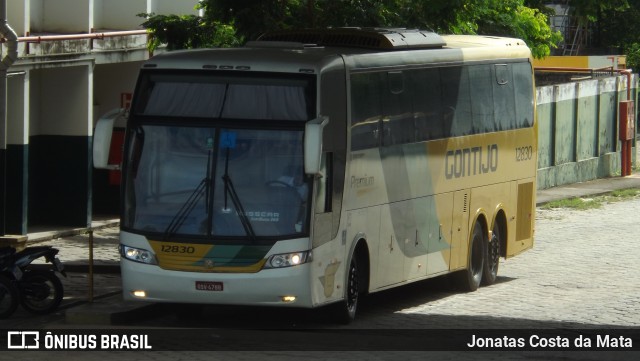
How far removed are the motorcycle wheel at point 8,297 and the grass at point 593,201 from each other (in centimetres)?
2054

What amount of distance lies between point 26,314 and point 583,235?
49.7ft

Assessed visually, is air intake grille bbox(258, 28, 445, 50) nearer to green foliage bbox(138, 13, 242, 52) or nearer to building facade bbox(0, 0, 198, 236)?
green foliage bbox(138, 13, 242, 52)

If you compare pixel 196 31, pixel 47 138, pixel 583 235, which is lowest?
pixel 583 235

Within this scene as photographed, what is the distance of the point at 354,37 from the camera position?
17.7 m

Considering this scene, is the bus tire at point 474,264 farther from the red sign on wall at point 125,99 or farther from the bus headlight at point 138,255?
the red sign on wall at point 125,99

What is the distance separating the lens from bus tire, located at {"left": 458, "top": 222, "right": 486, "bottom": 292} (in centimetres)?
2061

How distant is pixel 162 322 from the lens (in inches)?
644

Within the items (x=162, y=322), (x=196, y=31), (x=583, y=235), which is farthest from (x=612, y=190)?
(x=162, y=322)

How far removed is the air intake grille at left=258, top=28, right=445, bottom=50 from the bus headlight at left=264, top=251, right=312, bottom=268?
358 cm

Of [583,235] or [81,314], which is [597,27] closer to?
[583,235]

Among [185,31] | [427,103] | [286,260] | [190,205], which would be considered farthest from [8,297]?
[185,31]

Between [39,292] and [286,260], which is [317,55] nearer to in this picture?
[286,260]

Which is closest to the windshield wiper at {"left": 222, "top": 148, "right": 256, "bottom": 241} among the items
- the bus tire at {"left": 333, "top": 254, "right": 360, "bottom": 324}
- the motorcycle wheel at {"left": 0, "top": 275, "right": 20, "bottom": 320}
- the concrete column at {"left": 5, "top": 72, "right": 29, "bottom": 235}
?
the bus tire at {"left": 333, "top": 254, "right": 360, "bottom": 324}

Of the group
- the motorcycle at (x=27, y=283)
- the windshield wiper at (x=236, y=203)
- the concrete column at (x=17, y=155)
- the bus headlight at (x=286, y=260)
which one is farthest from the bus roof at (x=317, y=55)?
the concrete column at (x=17, y=155)
